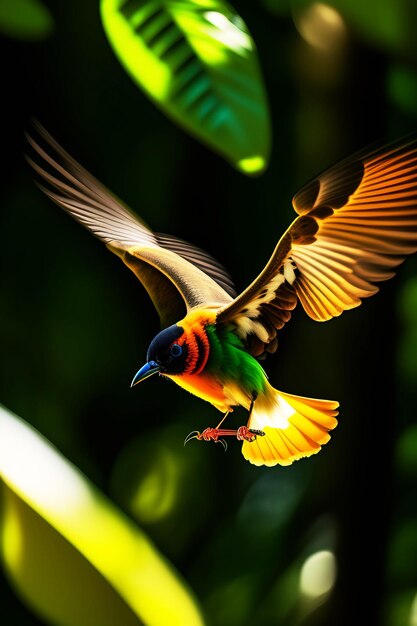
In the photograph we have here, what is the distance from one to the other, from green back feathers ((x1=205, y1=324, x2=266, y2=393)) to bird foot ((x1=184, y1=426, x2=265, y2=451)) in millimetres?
51

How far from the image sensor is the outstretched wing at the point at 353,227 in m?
0.59

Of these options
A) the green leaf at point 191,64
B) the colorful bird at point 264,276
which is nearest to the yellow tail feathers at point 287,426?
the colorful bird at point 264,276

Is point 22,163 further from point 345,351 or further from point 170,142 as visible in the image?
point 345,351

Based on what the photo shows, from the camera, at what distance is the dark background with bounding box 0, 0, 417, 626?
2.70 feet

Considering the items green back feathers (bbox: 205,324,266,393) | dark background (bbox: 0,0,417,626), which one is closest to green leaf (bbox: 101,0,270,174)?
dark background (bbox: 0,0,417,626)

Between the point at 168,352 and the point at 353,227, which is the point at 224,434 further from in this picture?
the point at 353,227

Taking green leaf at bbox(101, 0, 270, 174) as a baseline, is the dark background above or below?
below

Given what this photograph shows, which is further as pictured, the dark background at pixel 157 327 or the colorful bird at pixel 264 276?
the dark background at pixel 157 327

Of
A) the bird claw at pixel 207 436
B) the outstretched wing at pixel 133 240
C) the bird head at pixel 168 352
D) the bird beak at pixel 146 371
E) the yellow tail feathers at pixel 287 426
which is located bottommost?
the bird claw at pixel 207 436

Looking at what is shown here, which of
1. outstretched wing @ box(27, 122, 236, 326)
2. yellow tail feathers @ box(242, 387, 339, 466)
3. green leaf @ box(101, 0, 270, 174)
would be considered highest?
green leaf @ box(101, 0, 270, 174)

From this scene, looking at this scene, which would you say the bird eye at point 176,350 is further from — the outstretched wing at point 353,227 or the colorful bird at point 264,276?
the outstretched wing at point 353,227

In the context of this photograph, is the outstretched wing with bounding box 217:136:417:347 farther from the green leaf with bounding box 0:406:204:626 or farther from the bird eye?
the green leaf with bounding box 0:406:204:626

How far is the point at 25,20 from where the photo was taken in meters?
0.82

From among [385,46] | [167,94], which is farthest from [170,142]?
[385,46]
